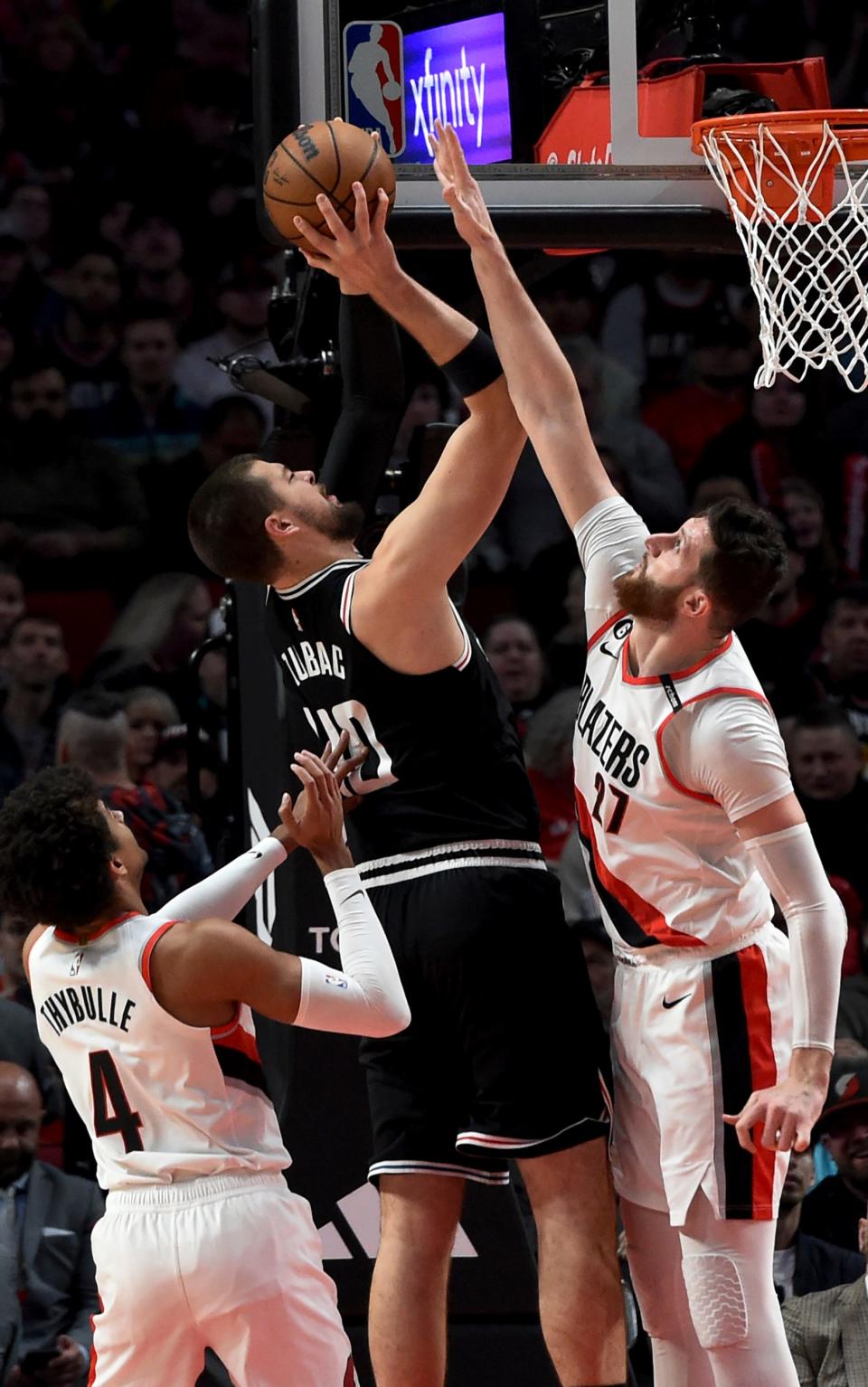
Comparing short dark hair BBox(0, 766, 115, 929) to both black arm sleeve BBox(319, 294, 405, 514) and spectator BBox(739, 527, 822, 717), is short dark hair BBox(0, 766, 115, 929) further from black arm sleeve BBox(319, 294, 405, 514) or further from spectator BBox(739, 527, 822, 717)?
spectator BBox(739, 527, 822, 717)

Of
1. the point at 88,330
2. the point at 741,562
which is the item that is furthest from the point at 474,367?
the point at 88,330

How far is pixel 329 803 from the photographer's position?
389 centimetres

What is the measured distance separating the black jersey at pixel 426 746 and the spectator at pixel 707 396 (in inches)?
205

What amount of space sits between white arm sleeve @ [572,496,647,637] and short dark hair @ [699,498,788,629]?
0.90 ft

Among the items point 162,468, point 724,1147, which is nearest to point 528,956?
point 724,1147

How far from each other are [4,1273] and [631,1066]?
272 centimetres

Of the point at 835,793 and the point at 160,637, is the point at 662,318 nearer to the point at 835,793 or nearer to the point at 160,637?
the point at 835,793

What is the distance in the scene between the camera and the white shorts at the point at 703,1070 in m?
3.75

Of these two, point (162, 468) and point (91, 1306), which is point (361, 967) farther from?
point (162, 468)

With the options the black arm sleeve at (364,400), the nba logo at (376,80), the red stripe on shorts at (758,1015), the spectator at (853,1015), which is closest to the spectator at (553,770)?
the spectator at (853,1015)

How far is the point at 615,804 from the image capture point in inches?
154

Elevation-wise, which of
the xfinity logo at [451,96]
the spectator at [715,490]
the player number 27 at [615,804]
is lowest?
the player number 27 at [615,804]

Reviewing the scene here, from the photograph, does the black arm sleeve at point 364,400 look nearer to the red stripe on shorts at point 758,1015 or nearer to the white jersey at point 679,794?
the white jersey at point 679,794

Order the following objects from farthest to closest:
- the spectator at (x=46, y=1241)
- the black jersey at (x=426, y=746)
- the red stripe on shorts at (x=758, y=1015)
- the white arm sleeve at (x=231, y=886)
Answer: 1. the spectator at (x=46, y=1241)
2. the black jersey at (x=426, y=746)
3. the white arm sleeve at (x=231, y=886)
4. the red stripe on shorts at (x=758, y=1015)
